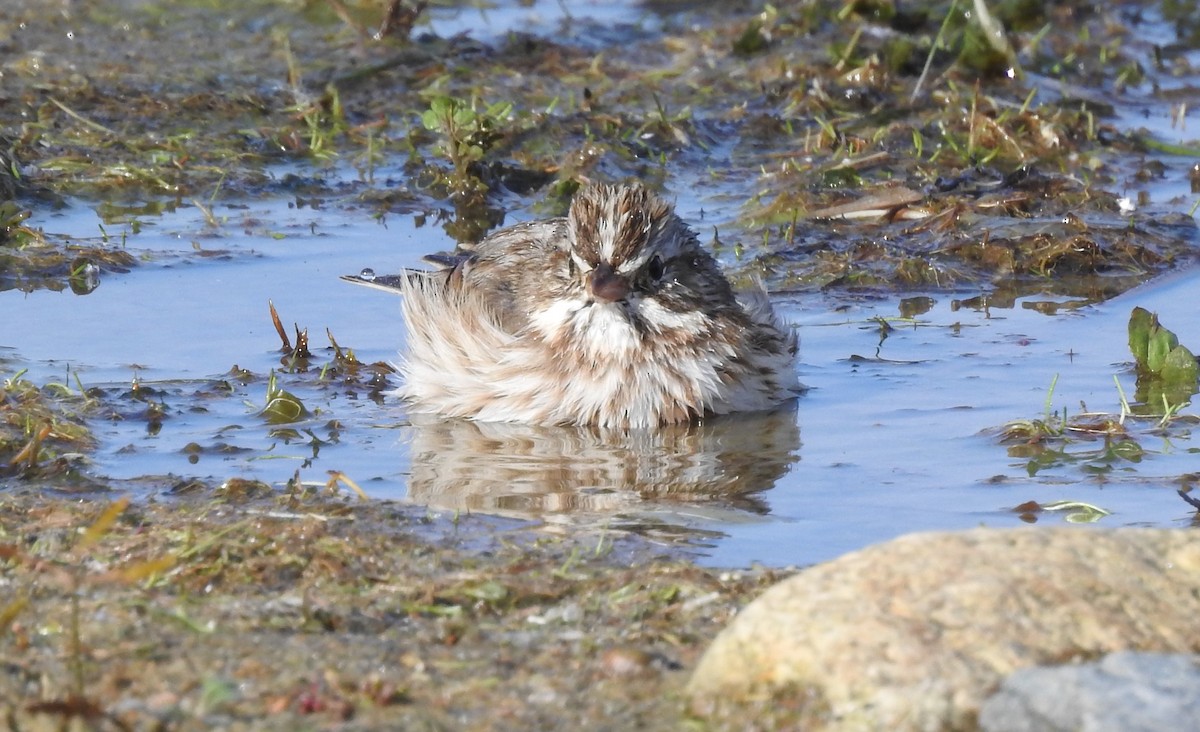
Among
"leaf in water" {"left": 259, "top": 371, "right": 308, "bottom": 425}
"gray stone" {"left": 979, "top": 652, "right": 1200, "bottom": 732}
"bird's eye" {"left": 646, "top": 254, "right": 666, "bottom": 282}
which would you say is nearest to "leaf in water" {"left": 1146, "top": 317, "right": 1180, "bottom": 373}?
"bird's eye" {"left": 646, "top": 254, "right": 666, "bottom": 282}

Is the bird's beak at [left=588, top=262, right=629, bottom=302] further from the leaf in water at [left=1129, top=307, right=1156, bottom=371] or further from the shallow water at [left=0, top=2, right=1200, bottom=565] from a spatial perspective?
the leaf in water at [left=1129, top=307, right=1156, bottom=371]

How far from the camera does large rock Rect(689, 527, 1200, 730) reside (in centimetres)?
348

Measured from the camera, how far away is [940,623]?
363 centimetres

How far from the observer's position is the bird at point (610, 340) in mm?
6758

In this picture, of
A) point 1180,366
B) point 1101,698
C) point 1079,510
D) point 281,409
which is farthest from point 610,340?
point 1101,698

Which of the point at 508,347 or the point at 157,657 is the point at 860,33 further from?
the point at 157,657

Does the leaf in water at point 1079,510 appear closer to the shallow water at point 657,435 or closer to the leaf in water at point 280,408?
the shallow water at point 657,435

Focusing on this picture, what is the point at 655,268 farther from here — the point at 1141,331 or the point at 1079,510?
the point at 1079,510

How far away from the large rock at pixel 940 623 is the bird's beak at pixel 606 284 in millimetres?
2784

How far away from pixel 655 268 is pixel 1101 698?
12.1 feet

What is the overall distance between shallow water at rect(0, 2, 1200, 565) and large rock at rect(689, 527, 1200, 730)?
1174 millimetres

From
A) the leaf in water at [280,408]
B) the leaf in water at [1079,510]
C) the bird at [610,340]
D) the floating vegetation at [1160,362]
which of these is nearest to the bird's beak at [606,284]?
the bird at [610,340]

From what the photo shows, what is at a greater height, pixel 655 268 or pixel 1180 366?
pixel 655 268

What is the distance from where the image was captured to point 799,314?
8.32 m
